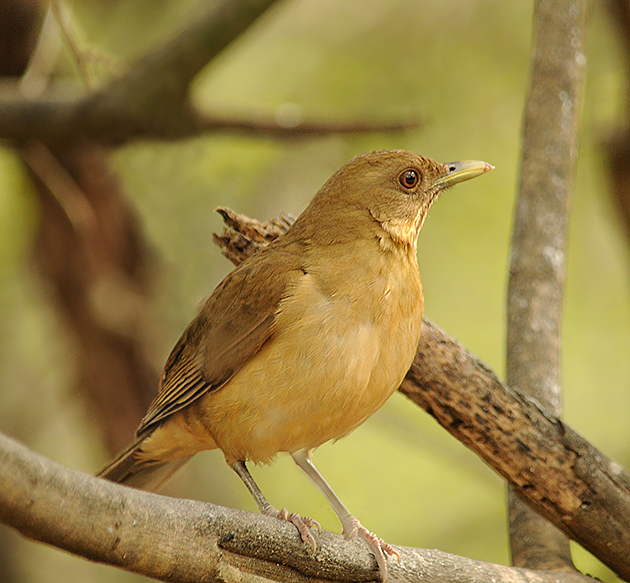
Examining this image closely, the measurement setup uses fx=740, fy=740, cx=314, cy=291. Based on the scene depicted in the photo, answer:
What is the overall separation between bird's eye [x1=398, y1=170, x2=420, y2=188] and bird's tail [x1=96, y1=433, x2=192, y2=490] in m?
1.70

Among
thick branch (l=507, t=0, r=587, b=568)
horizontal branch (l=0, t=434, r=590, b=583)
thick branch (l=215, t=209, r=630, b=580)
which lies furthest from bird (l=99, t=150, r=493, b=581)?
thick branch (l=507, t=0, r=587, b=568)

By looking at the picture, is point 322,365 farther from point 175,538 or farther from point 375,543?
point 175,538

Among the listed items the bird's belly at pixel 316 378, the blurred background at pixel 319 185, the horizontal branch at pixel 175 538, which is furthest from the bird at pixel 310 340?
the blurred background at pixel 319 185

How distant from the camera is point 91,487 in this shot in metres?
2.07

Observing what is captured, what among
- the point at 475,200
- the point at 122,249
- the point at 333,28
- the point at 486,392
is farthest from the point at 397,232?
the point at 333,28

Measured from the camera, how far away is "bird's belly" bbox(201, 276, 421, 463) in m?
2.90

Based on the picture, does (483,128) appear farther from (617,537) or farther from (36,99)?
(617,537)

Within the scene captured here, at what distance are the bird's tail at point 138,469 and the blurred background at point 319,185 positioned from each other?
2.14m

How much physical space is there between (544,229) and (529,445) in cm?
167

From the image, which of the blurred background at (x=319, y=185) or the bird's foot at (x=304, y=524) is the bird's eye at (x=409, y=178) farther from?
the blurred background at (x=319, y=185)

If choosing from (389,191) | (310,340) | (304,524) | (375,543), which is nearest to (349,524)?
(375,543)

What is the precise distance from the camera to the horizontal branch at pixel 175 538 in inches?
75.5

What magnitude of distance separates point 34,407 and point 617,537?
196 inches

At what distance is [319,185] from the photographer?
728cm
